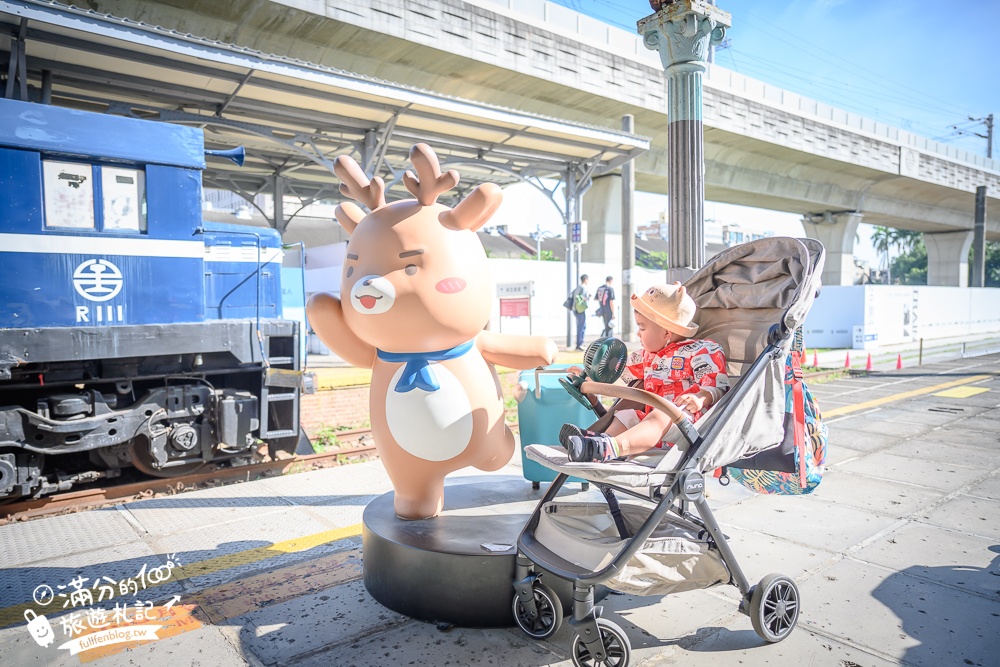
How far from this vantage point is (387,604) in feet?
11.1

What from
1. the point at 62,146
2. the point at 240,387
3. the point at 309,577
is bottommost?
the point at 309,577

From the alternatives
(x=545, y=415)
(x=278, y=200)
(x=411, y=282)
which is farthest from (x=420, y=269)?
(x=278, y=200)

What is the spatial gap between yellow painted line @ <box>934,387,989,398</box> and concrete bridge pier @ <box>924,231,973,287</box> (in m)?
30.8

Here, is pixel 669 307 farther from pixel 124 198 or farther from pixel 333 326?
pixel 124 198

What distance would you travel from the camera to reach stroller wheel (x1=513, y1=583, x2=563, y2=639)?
9.69ft

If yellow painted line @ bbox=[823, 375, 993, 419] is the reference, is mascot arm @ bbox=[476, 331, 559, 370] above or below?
above

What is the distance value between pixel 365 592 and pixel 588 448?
1.81 m

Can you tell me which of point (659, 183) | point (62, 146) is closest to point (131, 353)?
point (62, 146)

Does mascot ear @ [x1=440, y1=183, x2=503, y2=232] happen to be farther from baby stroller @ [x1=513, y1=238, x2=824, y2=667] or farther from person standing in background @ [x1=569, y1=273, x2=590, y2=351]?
person standing in background @ [x1=569, y1=273, x2=590, y2=351]

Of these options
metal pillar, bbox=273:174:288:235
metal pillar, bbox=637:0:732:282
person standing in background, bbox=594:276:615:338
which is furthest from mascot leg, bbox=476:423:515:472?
metal pillar, bbox=273:174:288:235

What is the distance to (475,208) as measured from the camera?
344 cm

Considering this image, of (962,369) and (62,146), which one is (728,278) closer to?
(62,146)

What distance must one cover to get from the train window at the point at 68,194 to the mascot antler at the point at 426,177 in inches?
136

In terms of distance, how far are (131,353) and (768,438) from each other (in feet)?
16.4
